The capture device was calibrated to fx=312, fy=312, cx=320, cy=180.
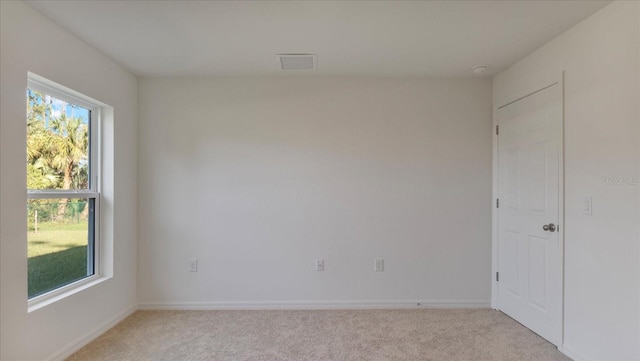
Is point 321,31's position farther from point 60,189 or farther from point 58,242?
point 58,242

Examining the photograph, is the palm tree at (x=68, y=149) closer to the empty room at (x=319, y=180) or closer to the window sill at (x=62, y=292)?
the empty room at (x=319, y=180)

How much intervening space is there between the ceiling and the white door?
0.55 metres

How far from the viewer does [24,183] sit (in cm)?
191

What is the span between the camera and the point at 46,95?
7.27ft

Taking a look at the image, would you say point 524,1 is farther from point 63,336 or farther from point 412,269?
point 63,336

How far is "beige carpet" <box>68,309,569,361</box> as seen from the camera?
2291 mm

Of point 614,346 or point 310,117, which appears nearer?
point 614,346

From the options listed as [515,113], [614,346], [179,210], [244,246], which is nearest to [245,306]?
[244,246]

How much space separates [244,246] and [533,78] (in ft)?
9.88

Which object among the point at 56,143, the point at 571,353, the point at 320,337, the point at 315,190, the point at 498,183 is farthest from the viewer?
the point at 315,190

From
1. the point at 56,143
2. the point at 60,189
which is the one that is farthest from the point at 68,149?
the point at 60,189

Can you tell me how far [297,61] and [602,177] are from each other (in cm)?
238

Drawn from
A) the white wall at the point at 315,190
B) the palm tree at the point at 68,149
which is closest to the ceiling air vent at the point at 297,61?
the white wall at the point at 315,190

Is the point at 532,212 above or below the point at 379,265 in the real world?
above
